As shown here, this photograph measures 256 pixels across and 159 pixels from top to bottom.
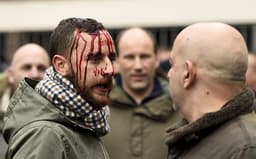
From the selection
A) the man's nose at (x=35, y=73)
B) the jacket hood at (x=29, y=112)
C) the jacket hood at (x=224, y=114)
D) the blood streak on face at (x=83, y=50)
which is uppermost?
the blood streak on face at (x=83, y=50)

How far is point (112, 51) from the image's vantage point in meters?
3.63

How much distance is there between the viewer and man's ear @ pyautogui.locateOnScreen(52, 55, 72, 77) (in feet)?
11.5

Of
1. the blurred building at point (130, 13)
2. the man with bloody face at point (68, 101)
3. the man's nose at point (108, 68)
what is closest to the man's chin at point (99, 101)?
the man with bloody face at point (68, 101)

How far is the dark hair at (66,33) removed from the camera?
3518mm

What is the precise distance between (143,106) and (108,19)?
4585 millimetres

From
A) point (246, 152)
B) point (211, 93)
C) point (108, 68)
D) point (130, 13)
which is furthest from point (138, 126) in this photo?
point (130, 13)

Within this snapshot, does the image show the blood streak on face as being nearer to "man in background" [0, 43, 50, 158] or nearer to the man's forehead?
the man's forehead

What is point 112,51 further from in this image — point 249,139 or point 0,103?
point 0,103

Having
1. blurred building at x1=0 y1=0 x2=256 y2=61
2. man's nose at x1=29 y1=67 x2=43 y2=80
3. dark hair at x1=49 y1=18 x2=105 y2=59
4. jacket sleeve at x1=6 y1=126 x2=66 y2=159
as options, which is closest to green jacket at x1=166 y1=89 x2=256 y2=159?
jacket sleeve at x1=6 y1=126 x2=66 y2=159

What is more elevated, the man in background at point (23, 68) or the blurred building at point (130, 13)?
the man in background at point (23, 68)

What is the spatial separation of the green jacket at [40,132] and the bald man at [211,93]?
1.32 feet

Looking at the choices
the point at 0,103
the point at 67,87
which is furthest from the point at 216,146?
the point at 0,103

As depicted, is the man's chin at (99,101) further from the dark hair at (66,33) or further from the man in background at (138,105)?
the man in background at (138,105)

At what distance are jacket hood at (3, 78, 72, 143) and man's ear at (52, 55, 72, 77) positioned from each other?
0.50 feet
